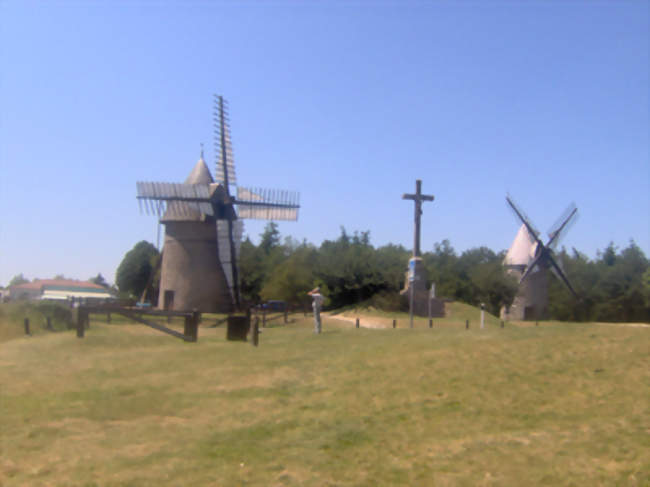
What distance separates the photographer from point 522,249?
1806 inches

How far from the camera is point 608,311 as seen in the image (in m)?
48.0

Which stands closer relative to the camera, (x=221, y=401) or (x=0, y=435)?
(x=0, y=435)

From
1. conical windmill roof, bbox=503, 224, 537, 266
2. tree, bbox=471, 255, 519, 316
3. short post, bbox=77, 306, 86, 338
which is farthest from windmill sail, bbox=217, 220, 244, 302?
conical windmill roof, bbox=503, 224, 537, 266

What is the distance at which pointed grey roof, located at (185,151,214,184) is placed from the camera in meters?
38.7

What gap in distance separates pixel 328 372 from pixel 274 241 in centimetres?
7932

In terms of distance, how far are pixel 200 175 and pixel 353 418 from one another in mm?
32165

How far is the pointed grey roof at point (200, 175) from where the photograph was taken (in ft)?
127

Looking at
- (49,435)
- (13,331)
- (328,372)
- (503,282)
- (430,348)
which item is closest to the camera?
(49,435)

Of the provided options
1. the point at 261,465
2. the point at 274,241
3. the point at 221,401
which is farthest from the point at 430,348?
the point at 274,241

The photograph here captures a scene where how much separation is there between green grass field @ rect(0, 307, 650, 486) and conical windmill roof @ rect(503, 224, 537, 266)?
32.8 m

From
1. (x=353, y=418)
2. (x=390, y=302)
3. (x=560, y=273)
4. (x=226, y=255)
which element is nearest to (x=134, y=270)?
(x=226, y=255)

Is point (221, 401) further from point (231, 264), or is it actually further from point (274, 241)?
point (274, 241)

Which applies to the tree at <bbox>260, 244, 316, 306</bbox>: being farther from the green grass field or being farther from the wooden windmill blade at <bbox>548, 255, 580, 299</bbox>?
the green grass field

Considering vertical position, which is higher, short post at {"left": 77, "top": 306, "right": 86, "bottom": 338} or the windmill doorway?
the windmill doorway
